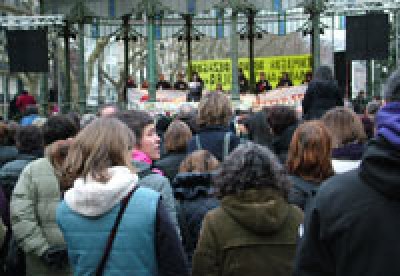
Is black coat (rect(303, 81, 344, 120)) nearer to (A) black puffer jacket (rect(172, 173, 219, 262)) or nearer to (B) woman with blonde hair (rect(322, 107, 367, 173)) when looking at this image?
(B) woman with blonde hair (rect(322, 107, 367, 173))

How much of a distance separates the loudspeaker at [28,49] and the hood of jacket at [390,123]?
20.4 meters

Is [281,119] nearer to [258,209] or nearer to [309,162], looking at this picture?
[309,162]

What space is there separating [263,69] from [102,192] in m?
24.7

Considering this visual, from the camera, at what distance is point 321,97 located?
30.7 ft

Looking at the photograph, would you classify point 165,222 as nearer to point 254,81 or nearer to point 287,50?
point 254,81

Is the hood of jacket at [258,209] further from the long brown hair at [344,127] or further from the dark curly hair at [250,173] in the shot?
the long brown hair at [344,127]

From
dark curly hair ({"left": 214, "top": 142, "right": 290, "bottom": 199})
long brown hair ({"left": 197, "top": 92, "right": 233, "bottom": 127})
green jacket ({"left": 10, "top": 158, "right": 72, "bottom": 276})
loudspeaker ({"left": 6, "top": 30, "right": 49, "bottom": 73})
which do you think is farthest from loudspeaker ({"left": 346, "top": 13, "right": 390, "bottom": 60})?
dark curly hair ({"left": 214, "top": 142, "right": 290, "bottom": 199})

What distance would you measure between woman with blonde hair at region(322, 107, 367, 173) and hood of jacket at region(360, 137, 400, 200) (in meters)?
2.62

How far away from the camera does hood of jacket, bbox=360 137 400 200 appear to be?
2.11 m

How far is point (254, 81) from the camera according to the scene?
2788 cm

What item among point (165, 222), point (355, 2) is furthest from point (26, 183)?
point (355, 2)

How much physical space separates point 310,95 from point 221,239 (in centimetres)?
615

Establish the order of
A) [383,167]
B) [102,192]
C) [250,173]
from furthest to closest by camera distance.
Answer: [250,173], [102,192], [383,167]

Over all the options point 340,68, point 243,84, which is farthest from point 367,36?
point 243,84
